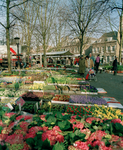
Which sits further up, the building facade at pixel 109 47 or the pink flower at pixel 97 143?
the building facade at pixel 109 47

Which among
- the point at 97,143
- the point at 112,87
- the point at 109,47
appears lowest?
the point at 112,87

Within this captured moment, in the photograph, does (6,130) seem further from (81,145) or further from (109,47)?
(109,47)

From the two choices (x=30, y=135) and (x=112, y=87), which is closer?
(x=30, y=135)

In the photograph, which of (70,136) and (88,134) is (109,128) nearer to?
(88,134)

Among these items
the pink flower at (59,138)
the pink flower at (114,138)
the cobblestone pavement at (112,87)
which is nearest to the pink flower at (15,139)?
the pink flower at (59,138)

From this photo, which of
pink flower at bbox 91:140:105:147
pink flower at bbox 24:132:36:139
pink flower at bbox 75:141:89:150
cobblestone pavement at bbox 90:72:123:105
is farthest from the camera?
cobblestone pavement at bbox 90:72:123:105

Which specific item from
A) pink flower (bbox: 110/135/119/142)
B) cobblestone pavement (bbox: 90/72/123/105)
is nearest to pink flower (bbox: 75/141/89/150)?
pink flower (bbox: 110/135/119/142)

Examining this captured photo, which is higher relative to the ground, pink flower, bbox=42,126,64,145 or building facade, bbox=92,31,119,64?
building facade, bbox=92,31,119,64

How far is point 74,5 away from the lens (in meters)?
15.5

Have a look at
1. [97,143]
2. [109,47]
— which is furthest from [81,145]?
[109,47]

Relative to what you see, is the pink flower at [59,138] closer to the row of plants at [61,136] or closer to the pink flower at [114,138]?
the row of plants at [61,136]

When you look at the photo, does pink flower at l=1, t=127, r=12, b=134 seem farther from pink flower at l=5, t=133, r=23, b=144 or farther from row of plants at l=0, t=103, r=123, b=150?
pink flower at l=5, t=133, r=23, b=144

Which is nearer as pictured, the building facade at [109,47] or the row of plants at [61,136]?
the row of plants at [61,136]

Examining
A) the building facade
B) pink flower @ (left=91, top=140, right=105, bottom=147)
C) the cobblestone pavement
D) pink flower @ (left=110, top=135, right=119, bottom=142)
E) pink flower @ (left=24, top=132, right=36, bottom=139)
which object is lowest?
the cobblestone pavement
